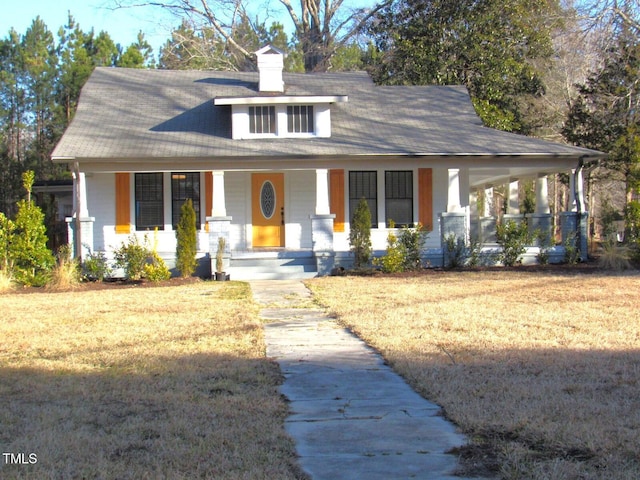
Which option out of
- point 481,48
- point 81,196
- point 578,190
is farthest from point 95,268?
point 481,48

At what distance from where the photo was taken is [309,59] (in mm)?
33562

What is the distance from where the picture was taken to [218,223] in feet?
59.0

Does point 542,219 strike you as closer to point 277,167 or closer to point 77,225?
point 277,167

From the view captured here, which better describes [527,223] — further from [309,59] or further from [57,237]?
[309,59]

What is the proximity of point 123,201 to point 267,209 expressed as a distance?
3790 millimetres

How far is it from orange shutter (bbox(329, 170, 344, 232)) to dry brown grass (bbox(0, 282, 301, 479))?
9.06 metres

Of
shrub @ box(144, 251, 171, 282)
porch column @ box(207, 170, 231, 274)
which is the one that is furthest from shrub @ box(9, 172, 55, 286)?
porch column @ box(207, 170, 231, 274)

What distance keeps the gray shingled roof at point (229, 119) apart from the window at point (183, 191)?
109 centimetres

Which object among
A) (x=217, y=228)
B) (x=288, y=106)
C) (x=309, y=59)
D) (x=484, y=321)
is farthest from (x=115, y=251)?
(x=309, y=59)

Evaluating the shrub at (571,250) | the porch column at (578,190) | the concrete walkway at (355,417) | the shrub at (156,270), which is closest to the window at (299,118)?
the shrub at (156,270)

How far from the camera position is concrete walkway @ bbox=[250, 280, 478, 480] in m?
4.54

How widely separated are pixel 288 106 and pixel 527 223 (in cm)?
694

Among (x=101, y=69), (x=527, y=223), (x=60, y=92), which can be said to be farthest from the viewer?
(x=60, y=92)

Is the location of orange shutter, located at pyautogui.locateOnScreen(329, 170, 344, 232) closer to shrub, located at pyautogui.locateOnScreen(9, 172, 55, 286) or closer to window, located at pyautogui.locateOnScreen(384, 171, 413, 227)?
window, located at pyautogui.locateOnScreen(384, 171, 413, 227)
